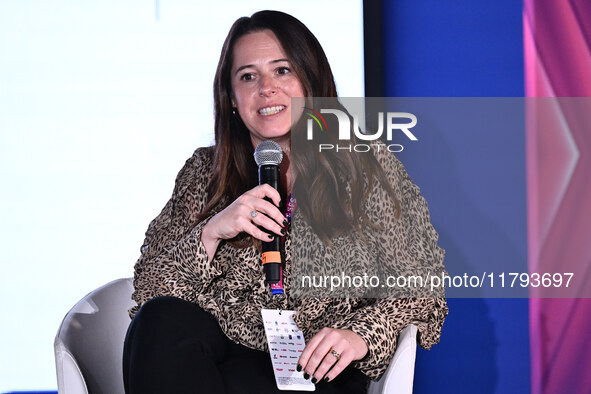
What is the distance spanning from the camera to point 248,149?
1.85m

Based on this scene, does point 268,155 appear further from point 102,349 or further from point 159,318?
point 102,349

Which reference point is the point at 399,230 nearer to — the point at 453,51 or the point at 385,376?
the point at 385,376

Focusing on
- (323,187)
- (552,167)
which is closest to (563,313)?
(552,167)

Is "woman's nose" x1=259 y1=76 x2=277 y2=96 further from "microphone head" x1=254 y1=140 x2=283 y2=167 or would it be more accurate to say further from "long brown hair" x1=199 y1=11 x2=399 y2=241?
"microphone head" x1=254 y1=140 x2=283 y2=167

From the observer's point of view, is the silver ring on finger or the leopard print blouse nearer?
the silver ring on finger

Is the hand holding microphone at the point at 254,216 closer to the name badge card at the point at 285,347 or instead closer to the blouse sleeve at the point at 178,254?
the blouse sleeve at the point at 178,254

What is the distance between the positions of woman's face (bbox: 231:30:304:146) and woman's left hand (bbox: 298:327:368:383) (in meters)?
0.57

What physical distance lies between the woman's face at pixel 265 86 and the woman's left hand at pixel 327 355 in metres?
0.57

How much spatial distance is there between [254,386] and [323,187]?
545 millimetres

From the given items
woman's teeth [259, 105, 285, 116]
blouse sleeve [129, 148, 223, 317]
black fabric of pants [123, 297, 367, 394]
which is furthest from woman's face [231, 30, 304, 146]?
black fabric of pants [123, 297, 367, 394]

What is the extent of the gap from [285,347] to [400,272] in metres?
0.31

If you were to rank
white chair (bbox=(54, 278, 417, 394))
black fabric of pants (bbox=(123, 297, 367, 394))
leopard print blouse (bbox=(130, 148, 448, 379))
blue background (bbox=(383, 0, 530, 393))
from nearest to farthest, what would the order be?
black fabric of pants (bbox=(123, 297, 367, 394))
white chair (bbox=(54, 278, 417, 394))
leopard print blouse (bbox=(130, 148, 448, 379))
blue background (bbox=(383, 0, 530, 393))

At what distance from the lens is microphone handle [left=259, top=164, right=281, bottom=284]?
134 cm

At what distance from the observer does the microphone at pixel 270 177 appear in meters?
1.35
